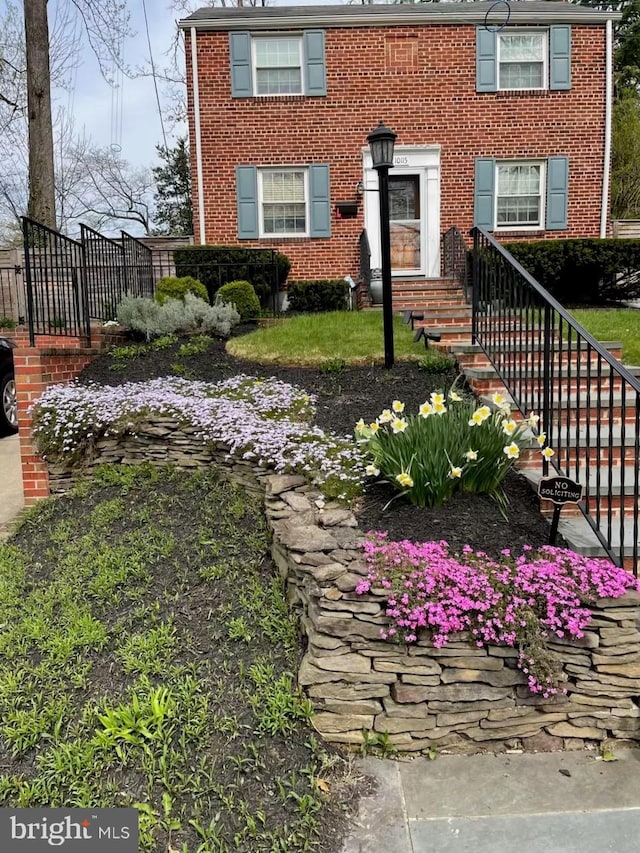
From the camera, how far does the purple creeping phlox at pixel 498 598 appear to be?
2609mm

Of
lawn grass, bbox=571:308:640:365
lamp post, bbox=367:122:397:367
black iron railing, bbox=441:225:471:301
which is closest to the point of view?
lamp post, bbox=367:122:397:367

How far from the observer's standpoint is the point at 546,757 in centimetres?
264

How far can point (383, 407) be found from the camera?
4.78m

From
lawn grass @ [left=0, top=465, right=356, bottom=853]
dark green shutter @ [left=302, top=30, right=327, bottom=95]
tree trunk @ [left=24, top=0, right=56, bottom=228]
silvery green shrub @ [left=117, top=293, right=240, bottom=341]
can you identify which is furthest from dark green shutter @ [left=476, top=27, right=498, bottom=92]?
lawn grass @ [left=0, top=465, right=356, bottom=853]

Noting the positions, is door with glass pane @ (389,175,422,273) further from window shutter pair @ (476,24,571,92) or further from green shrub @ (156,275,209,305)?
green shrub @ (156,275,209,305)

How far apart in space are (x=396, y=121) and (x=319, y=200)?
2033 mm

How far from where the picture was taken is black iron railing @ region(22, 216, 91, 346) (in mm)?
5934

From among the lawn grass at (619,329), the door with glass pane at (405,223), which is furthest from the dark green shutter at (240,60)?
the lawn grass at (619,329)

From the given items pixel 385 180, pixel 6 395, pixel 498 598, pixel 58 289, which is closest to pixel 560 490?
pixel 498 598

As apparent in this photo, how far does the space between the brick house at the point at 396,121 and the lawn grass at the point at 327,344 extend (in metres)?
5.23

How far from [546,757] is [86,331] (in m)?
5.51

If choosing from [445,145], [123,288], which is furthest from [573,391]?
[445,145]

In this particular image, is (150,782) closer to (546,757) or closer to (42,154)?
(546,757)

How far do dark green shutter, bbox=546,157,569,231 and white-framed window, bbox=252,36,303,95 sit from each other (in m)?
4.94
